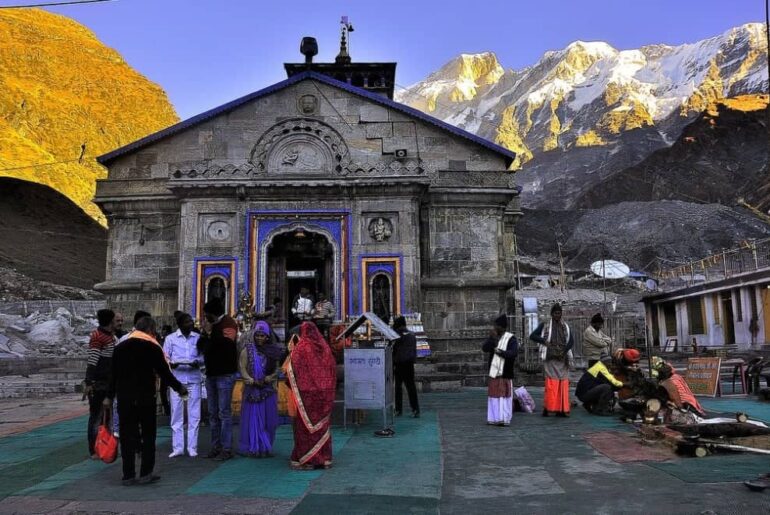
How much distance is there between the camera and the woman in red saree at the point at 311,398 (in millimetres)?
7336

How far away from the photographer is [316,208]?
18.1 meters

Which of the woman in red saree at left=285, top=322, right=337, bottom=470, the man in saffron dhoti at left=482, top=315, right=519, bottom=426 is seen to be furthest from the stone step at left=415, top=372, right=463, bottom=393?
the woman in red saree at left=285, top=322, right=337, bottom=470

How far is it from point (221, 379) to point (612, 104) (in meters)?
156

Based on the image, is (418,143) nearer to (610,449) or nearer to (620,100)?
(610,449)

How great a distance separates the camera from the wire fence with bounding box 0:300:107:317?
37219 millimetres

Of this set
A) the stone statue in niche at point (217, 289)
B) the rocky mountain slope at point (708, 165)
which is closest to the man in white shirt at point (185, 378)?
the stone statue in niche at point (217, 289)

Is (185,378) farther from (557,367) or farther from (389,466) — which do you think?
(557,367)

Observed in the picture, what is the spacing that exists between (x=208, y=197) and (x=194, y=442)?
10841 millimetres

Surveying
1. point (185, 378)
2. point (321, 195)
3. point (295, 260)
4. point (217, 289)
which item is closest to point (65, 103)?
point (295, 260)

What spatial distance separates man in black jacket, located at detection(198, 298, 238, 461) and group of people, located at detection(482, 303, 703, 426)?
4.20m

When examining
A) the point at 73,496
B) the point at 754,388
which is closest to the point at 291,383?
the point at 73,496

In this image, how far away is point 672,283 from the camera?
41250 millimetres

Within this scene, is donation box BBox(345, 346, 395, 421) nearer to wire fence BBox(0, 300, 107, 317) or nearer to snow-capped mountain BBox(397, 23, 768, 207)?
wire fence BBox(0, 300, 107, 317)

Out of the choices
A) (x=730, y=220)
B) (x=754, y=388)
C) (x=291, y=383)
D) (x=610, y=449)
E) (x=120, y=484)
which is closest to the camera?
(x=120, y=484)
